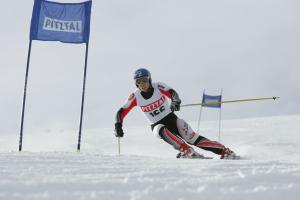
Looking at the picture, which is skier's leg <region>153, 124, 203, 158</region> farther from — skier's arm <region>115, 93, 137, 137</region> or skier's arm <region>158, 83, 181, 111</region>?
skier's arm <region>115, 93, 137, 137</region>

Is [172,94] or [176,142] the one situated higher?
[172,94]

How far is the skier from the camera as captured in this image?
234 inches

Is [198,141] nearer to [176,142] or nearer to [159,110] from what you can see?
[176,142]

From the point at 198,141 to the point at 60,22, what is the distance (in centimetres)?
445

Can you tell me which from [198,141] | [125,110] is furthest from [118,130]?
[198,141]

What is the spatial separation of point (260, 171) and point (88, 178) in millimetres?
928

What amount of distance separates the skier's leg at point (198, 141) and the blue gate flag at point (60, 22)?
3721 millimetres

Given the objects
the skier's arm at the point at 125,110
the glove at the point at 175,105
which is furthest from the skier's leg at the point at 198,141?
the skier's arm at the point at 125,110

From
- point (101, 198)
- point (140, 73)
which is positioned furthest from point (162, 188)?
point (140, 73)

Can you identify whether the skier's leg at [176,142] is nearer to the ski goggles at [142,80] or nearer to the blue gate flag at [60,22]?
the ski goggles at [142,80]

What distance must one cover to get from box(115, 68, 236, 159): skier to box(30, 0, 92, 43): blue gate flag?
10.6ft

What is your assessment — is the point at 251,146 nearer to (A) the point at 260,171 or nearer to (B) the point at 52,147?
(B) the point at 52,147

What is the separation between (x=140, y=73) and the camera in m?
5.94

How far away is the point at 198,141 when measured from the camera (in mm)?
5988
